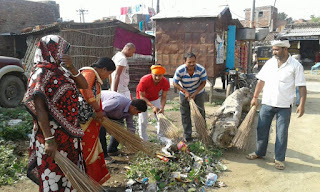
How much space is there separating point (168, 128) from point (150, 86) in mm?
705

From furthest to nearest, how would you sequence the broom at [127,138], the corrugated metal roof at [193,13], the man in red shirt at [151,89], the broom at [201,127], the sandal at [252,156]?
1. the corrugated metal roof at [193,13]
2. the broom at [201,127]
3. the sandal at [252,156]
4. the man in red shirt at [151,89]
5. the broom at [127,138]

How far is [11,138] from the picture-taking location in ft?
14.5

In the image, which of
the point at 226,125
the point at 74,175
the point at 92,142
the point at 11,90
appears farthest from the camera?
the point at 11,90

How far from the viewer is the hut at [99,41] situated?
8234 millimetres

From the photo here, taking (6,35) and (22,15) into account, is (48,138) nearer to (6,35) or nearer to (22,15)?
(6,35)

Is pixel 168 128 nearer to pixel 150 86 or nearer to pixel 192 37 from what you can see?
pixel 150 86

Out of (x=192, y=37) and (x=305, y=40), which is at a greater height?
(x=305, y=40)

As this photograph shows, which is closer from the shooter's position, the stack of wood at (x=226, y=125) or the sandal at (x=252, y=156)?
the sandal at (x=252, y=156)

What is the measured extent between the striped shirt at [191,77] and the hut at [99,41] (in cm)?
506

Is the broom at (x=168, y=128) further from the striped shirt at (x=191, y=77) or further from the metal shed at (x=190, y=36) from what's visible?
the metal shed at (x=190, y=36)

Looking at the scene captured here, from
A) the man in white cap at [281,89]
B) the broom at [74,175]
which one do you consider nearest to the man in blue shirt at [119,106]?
the broom at [74,175]

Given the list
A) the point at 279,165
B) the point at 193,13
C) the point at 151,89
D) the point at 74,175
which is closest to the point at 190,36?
the point at 193,13

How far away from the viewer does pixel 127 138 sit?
10.2 feet

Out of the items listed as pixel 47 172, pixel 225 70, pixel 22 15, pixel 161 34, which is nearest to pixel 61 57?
pixel 47 172
